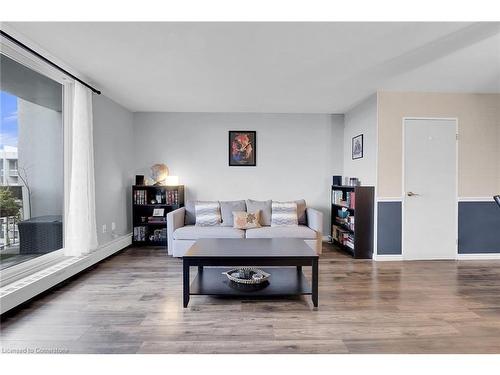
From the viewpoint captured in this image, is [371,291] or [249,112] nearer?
[371,291]

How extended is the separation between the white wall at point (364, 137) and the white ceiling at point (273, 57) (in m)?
0.36

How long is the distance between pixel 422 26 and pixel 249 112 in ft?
9.91

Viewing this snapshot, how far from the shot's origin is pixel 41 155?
287 cm

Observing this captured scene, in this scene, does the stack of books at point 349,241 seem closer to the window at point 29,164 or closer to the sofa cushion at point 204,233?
the sofa cushion at point 204,233

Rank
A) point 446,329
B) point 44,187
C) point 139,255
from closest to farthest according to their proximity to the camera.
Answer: point 446,329 → point 44,187 → point 139,255

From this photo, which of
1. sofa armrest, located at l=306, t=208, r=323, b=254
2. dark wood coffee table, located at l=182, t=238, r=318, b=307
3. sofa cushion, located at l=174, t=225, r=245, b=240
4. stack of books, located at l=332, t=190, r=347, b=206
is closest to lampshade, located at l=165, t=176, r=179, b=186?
sofa cushion, located at l=174, t=225, r=245, b=240

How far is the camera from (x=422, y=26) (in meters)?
2.09

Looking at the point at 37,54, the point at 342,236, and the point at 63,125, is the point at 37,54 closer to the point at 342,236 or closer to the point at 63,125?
the point at 63,125

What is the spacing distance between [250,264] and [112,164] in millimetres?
2996

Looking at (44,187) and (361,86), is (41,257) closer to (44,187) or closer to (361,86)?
(44,187)

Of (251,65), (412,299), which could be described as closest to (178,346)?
(412,299)

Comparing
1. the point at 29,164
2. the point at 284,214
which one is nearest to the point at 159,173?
the point at 29,164

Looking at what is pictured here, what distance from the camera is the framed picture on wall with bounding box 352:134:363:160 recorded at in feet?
13.7

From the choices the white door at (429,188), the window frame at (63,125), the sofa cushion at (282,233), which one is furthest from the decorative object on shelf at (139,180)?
the white door at (429,188)
